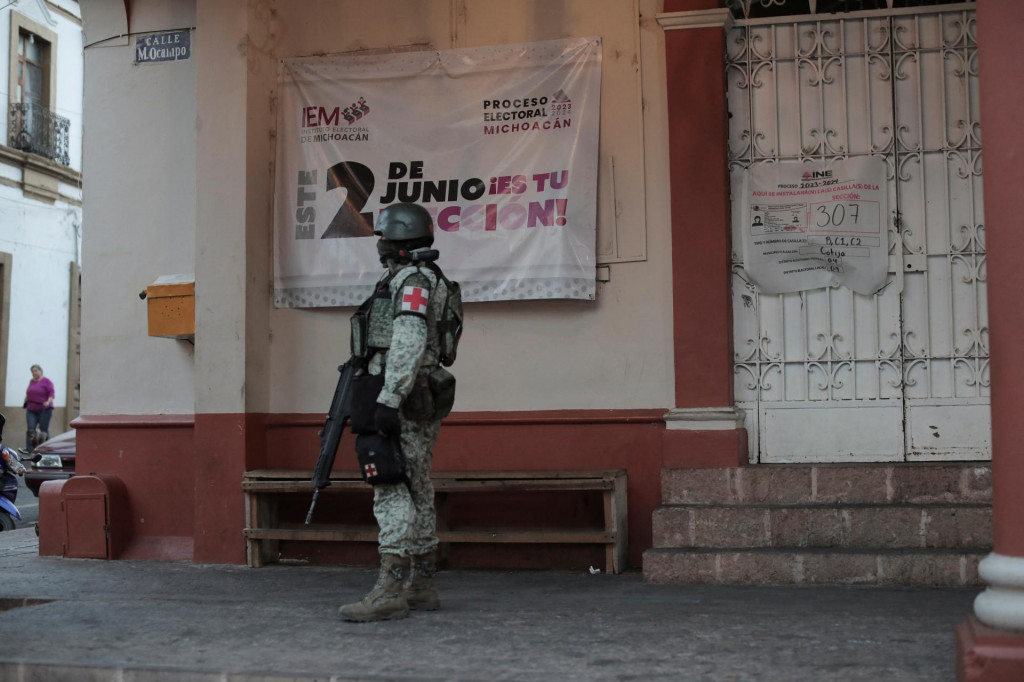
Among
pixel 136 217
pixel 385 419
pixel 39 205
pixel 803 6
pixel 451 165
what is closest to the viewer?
pixel 385 419

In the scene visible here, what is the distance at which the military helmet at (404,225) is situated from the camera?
606cm

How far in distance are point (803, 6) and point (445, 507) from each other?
13.3ft

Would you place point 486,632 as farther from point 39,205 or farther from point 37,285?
point 39,205

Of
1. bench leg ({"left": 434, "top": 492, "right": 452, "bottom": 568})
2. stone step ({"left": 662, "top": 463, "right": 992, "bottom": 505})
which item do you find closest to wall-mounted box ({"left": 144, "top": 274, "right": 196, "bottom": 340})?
bench leg ({"left": 434, "top": 492, "right": 452, "bottom": 568})

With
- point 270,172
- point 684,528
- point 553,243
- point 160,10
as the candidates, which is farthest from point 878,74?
point 160,10

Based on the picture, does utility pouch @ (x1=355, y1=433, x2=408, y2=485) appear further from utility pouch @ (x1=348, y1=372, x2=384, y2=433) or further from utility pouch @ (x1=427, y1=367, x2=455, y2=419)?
utility pouch @ (x1=427, y1=367, x2=455, y2=419)

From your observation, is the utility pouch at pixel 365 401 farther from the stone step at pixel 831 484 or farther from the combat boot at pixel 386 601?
the stone step at pixel 831 484

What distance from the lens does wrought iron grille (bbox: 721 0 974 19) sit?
302 inches

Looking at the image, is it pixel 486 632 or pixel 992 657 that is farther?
pixel 486 632

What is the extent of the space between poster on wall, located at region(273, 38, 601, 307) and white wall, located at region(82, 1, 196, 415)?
33.5 inches

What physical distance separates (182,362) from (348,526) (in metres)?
1.84

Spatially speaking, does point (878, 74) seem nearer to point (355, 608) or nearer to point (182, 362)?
point (355, 608)

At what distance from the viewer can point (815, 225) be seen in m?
7.68

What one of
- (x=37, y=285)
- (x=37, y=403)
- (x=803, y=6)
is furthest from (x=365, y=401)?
(x=37, y=285)
